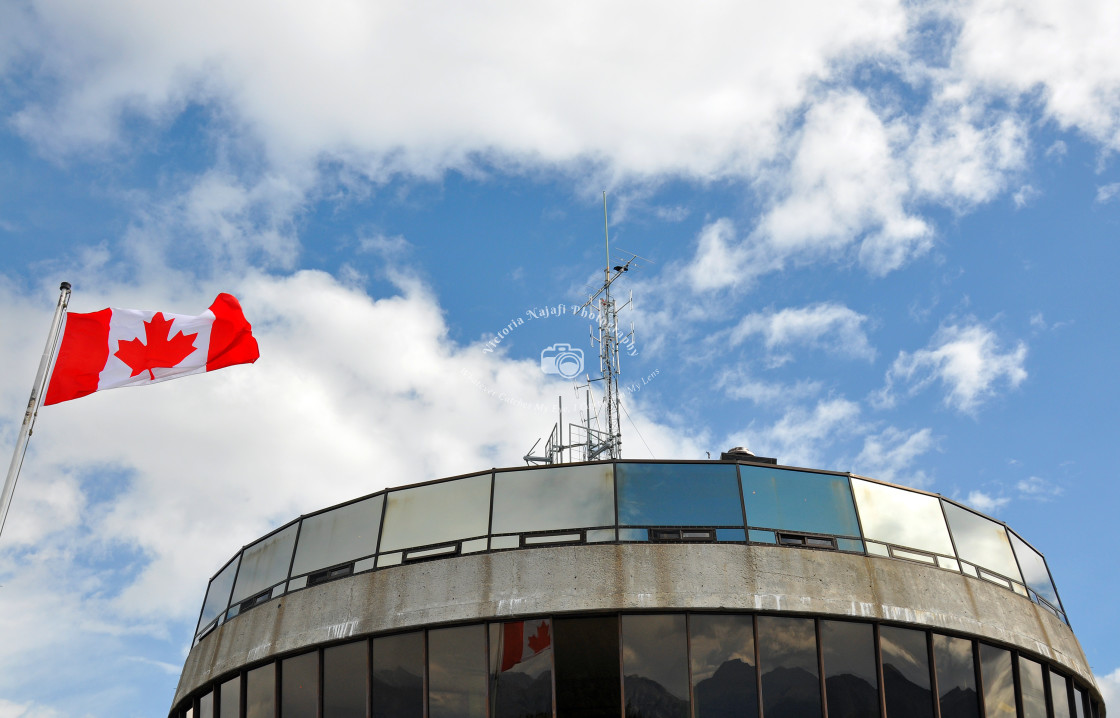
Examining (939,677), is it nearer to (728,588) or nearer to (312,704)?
(728,588)

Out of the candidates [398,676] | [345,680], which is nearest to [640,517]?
[398,676]

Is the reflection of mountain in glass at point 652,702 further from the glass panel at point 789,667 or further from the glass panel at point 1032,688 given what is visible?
the glass panel at point 1032,688

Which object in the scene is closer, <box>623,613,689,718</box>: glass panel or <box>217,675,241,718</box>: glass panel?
<box>623,613,689,718</box>: glass panel

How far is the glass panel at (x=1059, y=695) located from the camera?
69.6 feet

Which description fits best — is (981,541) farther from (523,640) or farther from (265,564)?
(265,564)

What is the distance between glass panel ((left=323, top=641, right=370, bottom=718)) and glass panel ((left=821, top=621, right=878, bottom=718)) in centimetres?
753

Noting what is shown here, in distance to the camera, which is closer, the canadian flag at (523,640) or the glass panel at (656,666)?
the glass panel at (656,666)

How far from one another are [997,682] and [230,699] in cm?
1350

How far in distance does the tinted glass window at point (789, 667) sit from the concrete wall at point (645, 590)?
0.99ft

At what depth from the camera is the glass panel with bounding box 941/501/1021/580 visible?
21875mm

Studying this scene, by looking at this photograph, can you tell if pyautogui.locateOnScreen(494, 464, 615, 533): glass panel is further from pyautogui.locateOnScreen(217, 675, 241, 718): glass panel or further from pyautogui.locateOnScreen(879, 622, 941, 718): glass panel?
pyautogui.locateOnScreen(217, 675, 241, 718): glass panel

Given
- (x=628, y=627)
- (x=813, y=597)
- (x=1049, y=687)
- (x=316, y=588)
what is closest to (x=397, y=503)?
(x=316, y=588)

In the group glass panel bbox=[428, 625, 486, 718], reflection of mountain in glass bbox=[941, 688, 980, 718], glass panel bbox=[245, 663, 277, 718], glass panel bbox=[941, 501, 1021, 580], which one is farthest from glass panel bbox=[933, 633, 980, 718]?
glass panel bbox=[245, 663, 277, 718]

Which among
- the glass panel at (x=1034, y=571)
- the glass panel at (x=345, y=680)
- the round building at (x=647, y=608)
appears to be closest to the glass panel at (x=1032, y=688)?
the round building at (x=647, y=608)
